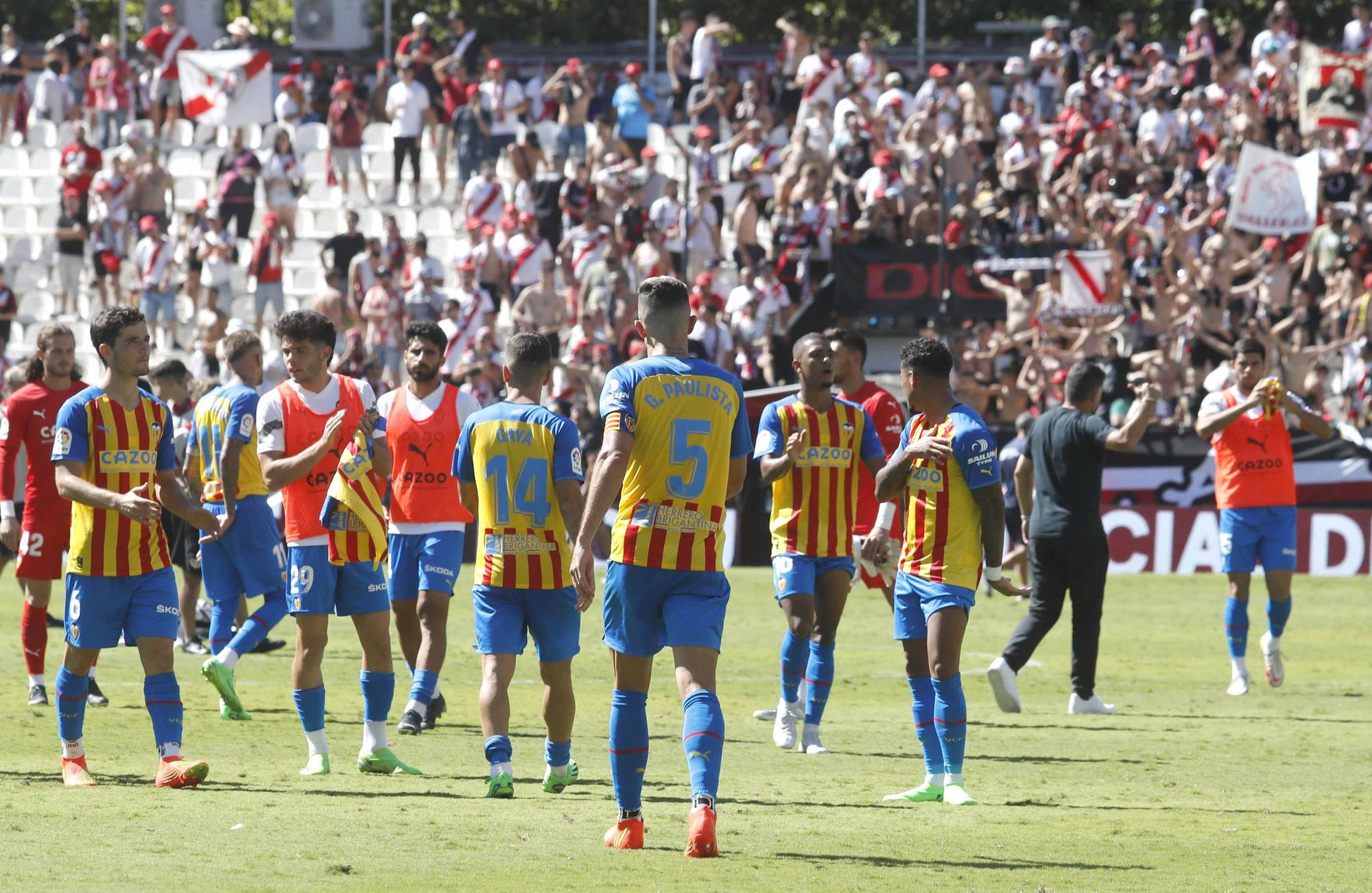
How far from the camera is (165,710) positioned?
8.27 metres

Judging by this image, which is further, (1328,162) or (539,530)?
(1328,162)

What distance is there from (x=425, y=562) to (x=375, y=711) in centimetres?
113

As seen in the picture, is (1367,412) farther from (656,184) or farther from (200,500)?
(200,500)

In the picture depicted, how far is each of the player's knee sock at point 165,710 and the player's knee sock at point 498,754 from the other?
1351 millimetres

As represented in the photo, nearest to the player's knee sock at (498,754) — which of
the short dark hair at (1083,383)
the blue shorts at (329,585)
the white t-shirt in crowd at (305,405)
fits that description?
the blue shorts at (329,585)

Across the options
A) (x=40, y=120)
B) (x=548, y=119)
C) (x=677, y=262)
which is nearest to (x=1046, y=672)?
(x=677, y=262)

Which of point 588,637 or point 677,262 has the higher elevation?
point 677,262

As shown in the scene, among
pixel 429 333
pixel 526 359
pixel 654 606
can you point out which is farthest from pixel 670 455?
pixel 429 333

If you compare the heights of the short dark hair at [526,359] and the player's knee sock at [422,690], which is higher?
the short dark hair at [526,359]

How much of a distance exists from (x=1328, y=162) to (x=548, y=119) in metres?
12.7

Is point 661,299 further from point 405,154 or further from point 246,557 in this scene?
point 405,154

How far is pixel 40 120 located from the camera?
109 feet

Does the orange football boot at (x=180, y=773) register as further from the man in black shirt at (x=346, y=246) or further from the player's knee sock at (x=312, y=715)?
the man in black shirt at (x=346, y=246)

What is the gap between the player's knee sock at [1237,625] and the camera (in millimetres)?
12852
